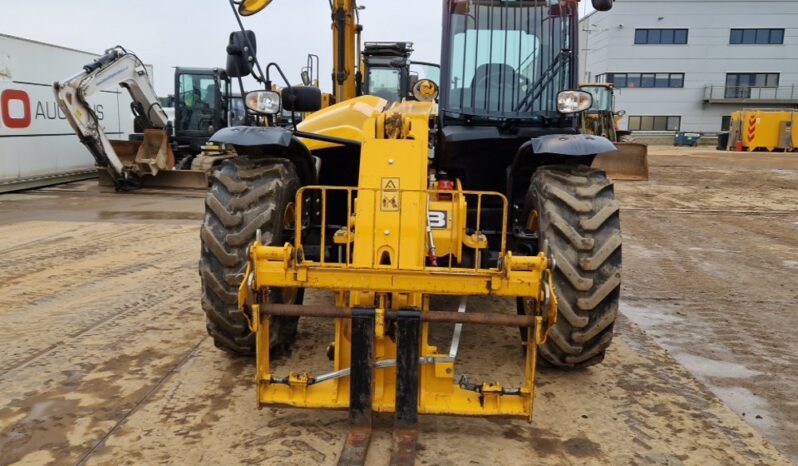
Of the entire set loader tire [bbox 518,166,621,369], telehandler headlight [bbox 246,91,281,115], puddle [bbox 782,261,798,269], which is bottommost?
puddle [bbox 782,261,798,269]

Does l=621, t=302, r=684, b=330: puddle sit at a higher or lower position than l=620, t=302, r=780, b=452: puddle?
higher

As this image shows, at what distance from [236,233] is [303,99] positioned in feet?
3.38

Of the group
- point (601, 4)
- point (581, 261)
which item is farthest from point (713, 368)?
point (601, 4)

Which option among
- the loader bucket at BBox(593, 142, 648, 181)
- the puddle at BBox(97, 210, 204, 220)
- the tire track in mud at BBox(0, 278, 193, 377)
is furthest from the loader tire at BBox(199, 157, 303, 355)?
the loader bucket at BBox(593, 142, 648, 181)

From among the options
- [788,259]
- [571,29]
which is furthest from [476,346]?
[788,259]

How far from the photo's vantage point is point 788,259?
317 inches

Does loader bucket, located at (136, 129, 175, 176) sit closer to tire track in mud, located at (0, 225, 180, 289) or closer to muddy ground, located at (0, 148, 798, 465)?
tire track in mud, located at (0, 225, 180, 289)

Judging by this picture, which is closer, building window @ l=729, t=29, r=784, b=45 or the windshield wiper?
the windshield wiper

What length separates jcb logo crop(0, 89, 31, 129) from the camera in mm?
13631

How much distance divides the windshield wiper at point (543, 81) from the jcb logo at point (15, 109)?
1281 cm

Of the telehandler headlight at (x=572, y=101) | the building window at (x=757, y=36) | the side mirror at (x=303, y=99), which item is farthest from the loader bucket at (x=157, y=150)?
the building window at (x=757, y=36)

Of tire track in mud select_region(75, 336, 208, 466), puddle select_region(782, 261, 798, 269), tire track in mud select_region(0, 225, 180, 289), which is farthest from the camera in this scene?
puddle select_region(782, 261, 798, 269)

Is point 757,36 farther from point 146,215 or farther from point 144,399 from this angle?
point 144,399

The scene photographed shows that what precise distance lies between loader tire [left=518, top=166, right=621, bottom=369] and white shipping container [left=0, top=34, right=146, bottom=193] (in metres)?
13.6
